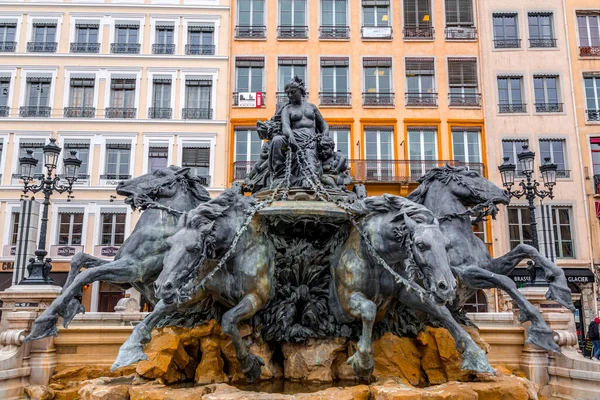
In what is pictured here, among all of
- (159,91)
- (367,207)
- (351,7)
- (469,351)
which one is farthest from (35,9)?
(469,351)

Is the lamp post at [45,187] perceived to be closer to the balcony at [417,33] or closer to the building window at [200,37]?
the building window at [200,37]

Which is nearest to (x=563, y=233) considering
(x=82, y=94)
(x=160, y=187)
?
(x=160, y=187)

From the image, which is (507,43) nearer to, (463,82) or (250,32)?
(463,82)

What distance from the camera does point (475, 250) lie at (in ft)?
22.7

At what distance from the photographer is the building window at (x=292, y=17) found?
2712 cm

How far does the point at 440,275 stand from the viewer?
4816 millimetres

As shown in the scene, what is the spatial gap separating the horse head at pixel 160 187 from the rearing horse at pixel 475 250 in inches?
138

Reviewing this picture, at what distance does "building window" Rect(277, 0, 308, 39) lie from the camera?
2712cm

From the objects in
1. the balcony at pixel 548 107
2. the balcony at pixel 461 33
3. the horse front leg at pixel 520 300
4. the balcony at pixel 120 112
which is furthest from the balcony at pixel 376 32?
the horse front leg at pixel 520 300

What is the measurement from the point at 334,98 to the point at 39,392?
21444 mm

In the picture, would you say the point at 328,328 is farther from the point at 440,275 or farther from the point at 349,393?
the point at 440,275

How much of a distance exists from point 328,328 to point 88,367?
4466mm

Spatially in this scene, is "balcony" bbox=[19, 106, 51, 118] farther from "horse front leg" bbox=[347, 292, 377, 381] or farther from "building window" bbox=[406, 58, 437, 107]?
"horse front leg" bbox=[347, 292, 377, 381]

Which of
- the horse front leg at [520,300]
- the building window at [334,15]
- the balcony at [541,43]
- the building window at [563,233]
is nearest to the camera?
the horse front leg at [520,300]
